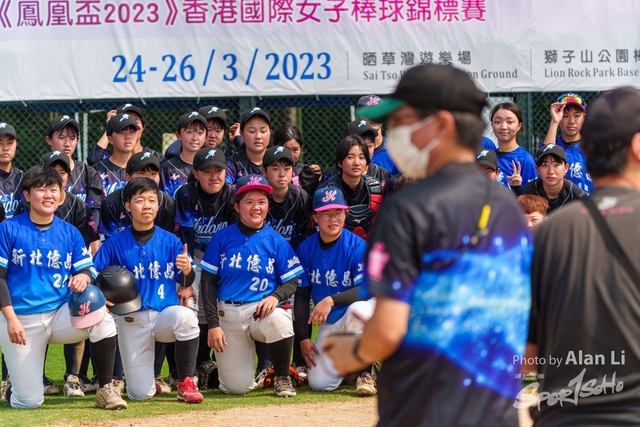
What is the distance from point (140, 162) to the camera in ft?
21.0

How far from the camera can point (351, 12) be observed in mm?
9289

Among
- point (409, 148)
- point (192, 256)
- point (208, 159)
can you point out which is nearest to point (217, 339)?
point (192, 256)

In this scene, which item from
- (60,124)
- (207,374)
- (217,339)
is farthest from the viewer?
(60,124)

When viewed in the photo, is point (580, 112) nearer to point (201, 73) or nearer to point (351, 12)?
point (351, 12)

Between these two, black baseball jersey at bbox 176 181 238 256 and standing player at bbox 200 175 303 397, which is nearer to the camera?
standing player at bbox 200 175 303 397

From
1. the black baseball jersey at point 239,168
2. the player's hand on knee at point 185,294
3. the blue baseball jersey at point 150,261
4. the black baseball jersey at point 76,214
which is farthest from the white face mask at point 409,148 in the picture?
the black baseball jersey at point 239,168

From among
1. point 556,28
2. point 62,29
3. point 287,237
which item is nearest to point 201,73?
point 62,29

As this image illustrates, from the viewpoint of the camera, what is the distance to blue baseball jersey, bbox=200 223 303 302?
588 cm

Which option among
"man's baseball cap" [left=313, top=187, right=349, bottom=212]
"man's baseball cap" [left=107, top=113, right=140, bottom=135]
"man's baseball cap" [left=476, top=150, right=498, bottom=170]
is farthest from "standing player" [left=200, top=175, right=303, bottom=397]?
"man's baseball cap" [left=476, top=150, right=498, bottom=170]

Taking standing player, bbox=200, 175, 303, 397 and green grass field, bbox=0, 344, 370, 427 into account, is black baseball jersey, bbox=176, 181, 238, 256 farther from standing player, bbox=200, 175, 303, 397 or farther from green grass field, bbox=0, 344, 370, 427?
green grass field, bbox=0, 344, 370, 427

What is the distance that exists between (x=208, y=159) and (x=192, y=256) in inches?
30.8

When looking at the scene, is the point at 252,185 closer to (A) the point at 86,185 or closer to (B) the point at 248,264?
(B) the point at 248,264

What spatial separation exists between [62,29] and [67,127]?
8.22 ft

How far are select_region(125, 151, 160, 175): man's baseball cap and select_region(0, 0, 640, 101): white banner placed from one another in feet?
9.29
